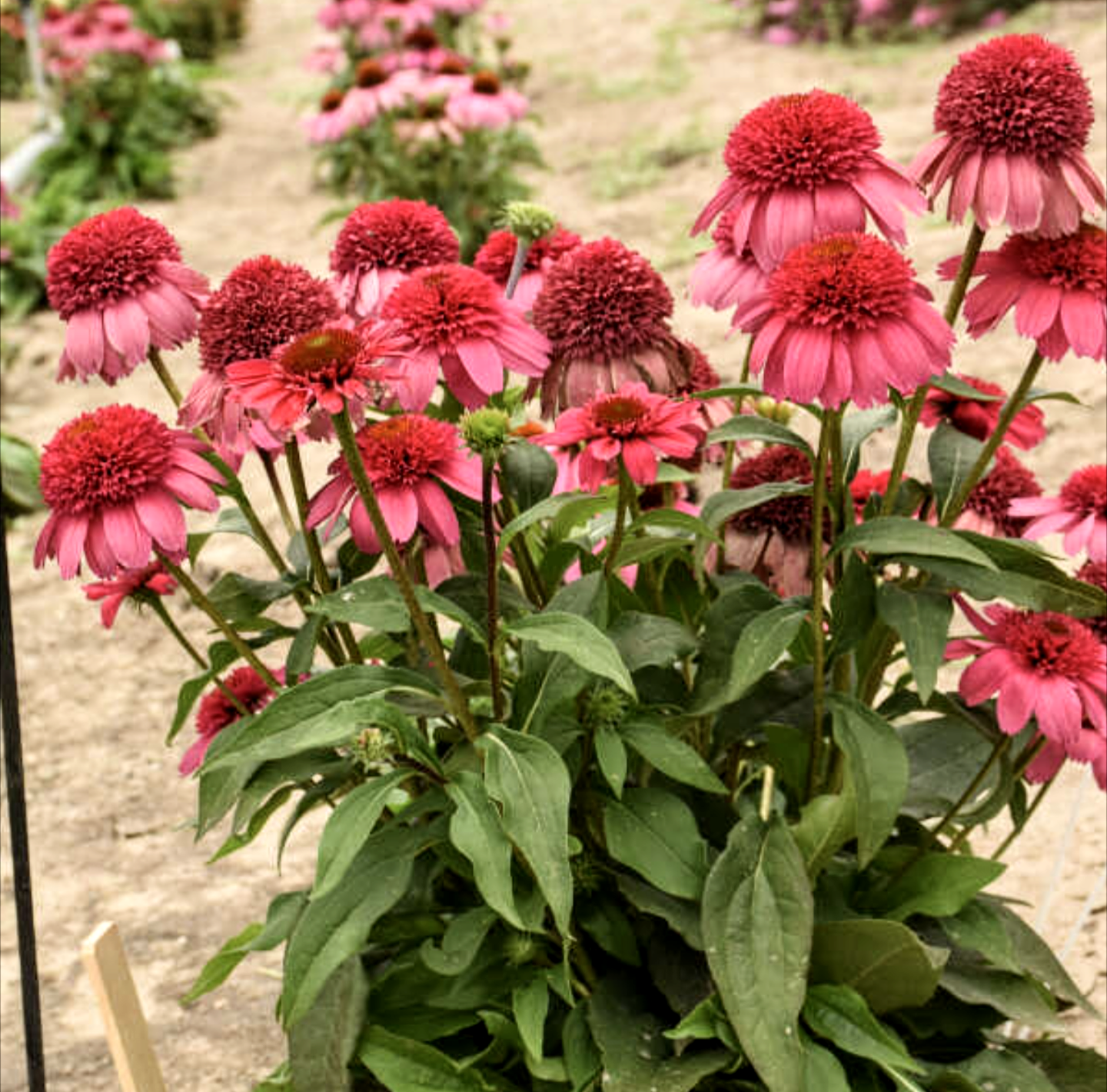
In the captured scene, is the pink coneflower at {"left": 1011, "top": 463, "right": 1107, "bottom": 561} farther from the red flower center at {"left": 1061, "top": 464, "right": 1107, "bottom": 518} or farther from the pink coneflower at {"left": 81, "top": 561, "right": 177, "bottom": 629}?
the pink coneflower at {"left": 81, "top": 561, "right": 177, "bottom": 629}

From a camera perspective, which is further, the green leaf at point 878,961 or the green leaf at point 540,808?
the green leaf at point 878,961

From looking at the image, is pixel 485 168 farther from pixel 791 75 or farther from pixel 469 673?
pixel 469 673

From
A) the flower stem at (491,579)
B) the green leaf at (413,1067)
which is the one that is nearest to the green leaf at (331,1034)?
the green leaf at (413,1067)

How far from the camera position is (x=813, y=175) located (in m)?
1.46

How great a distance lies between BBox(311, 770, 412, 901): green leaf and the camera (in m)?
1.41

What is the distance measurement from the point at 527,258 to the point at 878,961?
2.66 ft

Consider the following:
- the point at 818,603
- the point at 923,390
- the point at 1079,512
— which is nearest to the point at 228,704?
the point at 818,603

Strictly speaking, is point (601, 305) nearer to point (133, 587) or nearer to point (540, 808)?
point (540, 808)

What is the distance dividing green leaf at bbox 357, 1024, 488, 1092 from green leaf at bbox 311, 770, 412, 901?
0.33 m

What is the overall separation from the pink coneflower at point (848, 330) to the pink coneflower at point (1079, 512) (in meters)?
0.40

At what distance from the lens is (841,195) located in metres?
1.46

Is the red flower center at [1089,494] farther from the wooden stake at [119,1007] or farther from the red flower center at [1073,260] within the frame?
the wooden stake at [119,1007]

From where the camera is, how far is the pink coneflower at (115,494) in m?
1.51

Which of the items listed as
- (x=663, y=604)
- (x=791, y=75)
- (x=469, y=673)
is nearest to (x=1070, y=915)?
(x=663, y=604)
